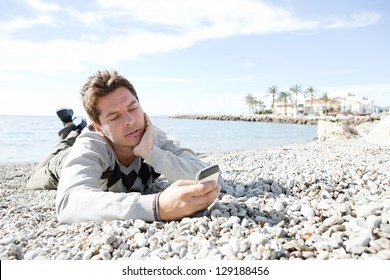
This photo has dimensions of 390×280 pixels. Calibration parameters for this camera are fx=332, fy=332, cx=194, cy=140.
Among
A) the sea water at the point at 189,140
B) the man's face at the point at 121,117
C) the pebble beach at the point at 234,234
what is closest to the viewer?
the pebble beach at the point at 234,234

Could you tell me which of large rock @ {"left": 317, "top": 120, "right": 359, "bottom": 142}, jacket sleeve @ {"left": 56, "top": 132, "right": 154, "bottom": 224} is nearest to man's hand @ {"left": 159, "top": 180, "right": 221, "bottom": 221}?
jacket sleeve @ {"left": 56, "top": 132, "right": 154, "bottom": 224}

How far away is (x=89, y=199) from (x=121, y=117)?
805mm

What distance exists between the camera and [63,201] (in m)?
2.62

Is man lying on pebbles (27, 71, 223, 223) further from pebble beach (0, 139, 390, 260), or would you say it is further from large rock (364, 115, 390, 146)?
large rock (364, 115, 390, 146)

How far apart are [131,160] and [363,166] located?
3.22 metres

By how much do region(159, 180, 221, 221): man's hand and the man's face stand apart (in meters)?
0.83

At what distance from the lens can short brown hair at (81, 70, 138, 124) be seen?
9.74 feet

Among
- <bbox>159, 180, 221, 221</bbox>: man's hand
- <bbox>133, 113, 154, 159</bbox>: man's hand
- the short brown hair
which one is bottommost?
<bbox>159, 180, 221, 221</bbox>: man's hand

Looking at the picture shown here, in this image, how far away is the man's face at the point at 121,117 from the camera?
293 centimetres

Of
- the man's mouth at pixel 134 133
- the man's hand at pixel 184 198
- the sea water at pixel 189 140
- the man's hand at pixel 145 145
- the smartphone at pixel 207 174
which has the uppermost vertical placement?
the man's mouth at pixel 134 133

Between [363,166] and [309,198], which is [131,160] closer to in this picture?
[309,198]

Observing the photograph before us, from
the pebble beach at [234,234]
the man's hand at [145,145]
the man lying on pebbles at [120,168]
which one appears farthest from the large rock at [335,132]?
the man's hand at [145,145]

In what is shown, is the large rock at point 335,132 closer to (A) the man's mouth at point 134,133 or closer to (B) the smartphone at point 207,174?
(A) the man's mouth at point 134,133

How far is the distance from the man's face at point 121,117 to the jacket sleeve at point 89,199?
26 centimetres
